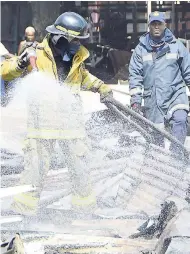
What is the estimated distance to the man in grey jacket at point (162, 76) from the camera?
6992 mm

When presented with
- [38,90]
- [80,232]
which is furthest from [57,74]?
[80,232]

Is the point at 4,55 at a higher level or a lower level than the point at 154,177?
higher

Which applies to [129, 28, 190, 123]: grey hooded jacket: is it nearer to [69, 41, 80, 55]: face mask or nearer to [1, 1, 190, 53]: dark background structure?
[69, 41, 80, 55]: face mask

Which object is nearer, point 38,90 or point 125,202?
point 38,90

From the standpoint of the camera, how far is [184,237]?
496 cm

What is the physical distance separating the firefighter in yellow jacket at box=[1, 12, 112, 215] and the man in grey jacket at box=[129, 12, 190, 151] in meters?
1.59

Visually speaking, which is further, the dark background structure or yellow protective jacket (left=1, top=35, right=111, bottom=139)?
the dark background structure

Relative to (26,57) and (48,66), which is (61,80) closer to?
(48,66)

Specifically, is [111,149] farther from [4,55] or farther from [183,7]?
[183,7]

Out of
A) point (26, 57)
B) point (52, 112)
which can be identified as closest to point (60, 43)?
point (26, 57)

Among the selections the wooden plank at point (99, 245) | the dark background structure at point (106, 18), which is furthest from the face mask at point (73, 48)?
the dark background structure at point (106, 18)

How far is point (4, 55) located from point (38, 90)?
4.52 metres

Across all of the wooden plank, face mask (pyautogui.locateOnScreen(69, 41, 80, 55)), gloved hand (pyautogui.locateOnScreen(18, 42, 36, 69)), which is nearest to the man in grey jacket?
face mask (pyautogui.locateOnScreen(69, 41, 80, 55))

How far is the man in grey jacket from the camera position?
6.99 m
